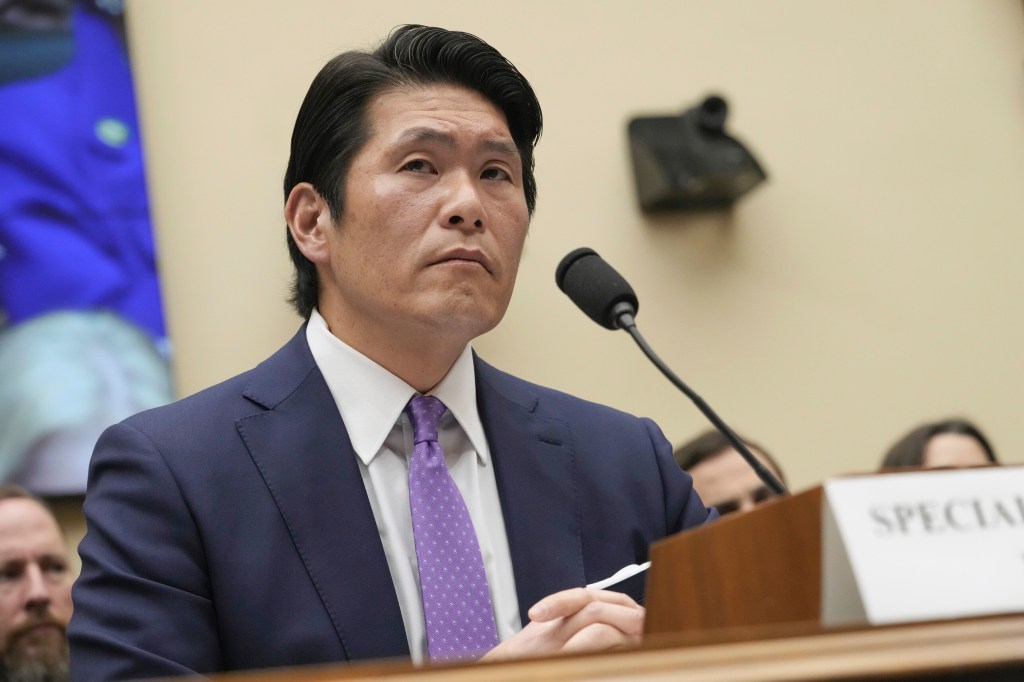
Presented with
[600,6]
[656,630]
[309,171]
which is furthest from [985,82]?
[656,630]

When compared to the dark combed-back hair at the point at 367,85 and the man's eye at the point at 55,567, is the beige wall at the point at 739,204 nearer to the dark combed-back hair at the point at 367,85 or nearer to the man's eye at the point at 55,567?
the man's eye at the point at 55,567

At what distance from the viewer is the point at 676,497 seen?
79.7 inches

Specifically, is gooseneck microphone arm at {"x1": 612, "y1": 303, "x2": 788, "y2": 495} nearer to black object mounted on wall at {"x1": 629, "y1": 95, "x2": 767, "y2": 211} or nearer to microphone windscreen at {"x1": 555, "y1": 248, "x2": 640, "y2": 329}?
microphone windscreen at {"x1": 555, "y1": 248, "x2": 640, "y2": 329}

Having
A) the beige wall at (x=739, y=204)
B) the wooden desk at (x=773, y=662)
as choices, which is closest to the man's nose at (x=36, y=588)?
the beige wall at (x=739, y=204)

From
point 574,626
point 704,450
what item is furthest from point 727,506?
point 574,626

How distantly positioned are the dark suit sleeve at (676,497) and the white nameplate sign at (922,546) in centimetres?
96

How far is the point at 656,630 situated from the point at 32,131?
235 centimetres

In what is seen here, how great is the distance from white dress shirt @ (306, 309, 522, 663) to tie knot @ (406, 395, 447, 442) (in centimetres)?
1

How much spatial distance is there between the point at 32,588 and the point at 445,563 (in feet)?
4.58

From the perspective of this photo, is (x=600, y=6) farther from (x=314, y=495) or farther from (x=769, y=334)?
(x=314, y=495)

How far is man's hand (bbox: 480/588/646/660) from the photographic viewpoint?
1.40 m

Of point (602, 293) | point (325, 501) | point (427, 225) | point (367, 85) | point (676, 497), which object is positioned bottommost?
point (676, 497)

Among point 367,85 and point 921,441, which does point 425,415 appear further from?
point 921,441

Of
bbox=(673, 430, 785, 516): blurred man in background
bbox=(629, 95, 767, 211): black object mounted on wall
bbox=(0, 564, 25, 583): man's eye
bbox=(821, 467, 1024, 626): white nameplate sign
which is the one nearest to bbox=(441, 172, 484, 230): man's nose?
bbox=(821, 467, 1024, 626): white nameplate sign
